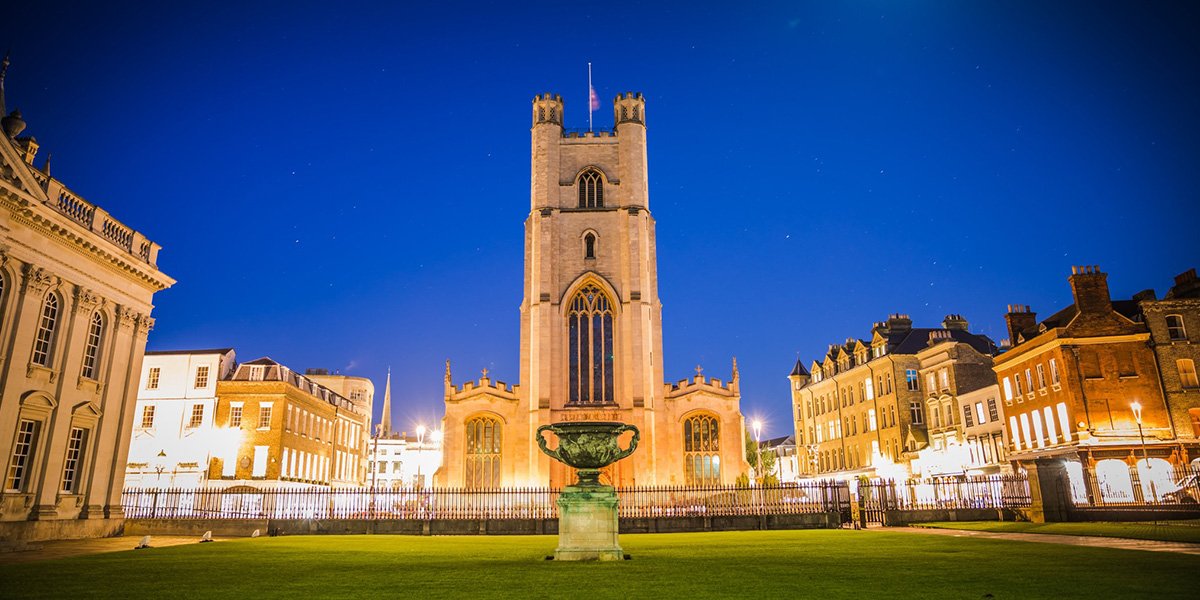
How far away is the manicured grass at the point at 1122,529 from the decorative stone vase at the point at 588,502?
11377mm

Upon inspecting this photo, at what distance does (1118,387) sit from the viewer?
34.0 meters

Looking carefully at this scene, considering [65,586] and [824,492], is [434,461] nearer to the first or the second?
[824,492]

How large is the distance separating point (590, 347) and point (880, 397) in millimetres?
24301

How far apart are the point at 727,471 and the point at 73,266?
32261mm

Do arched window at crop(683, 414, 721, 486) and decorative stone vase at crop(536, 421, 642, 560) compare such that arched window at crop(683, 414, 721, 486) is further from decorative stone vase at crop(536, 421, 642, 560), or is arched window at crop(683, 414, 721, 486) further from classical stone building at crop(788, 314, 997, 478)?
decorative stone vase at crop(536, 421, 642, 560)

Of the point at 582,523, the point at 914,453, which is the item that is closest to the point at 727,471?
the point at 914,453

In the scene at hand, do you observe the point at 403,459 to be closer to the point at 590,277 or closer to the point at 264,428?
the point at 264,428

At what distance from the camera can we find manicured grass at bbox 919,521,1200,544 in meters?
15.8

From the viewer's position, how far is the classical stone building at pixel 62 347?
861 inches

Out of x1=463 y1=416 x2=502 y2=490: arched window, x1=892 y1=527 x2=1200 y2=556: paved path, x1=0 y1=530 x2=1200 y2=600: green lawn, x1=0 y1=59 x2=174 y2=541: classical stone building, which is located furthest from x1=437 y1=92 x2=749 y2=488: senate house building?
x1=0 y1=530 x2=1200 y2=600: green lawn

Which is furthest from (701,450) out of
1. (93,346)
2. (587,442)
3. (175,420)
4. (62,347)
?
(175,420)

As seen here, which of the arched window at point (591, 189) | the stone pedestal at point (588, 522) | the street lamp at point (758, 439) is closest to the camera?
the stone pedestal at point (588, 522)

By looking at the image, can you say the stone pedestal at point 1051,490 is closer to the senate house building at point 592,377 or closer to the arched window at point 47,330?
the senate house building at point 592,377

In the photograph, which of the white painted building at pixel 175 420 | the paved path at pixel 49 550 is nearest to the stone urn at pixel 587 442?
the paved path at pixel 49 550
